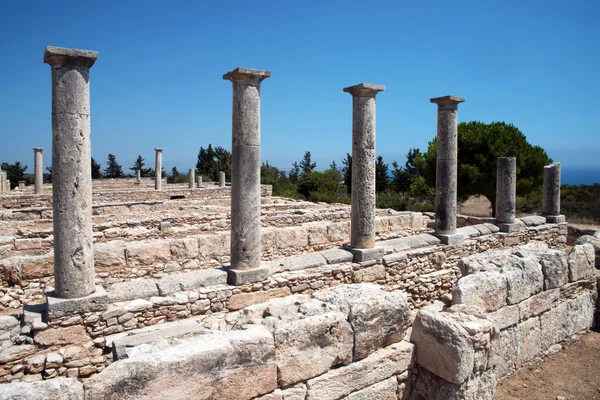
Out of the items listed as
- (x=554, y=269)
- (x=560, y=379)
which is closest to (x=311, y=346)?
(x=560, y=379)

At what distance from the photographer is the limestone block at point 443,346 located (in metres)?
3.87

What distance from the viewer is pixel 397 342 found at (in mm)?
4285

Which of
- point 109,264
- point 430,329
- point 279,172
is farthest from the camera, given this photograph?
point 279,172

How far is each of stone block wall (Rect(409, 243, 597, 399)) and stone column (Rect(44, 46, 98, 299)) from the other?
4.26m

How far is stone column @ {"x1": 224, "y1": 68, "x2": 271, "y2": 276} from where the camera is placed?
7020 mm

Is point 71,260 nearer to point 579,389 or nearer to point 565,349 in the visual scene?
point 579,389

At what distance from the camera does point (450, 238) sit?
967 centimetres

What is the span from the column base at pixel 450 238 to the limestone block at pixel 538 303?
11.7 feet

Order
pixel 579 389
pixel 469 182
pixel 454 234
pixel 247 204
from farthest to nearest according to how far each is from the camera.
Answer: pixel 469 182, pixel 454 234, pixel 247 204, pixel 579 389

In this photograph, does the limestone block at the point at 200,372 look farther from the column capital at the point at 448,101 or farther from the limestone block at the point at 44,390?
the column capital at the point at 448,101

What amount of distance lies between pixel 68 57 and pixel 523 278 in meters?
6.49

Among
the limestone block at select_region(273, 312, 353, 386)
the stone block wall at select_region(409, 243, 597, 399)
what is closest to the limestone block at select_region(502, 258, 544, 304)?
the stone block wall at select_region(409, 243, 597, 399)

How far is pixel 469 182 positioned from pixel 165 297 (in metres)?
20.5

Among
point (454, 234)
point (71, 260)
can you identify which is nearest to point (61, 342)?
point (71, 260)
